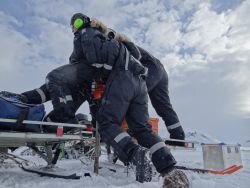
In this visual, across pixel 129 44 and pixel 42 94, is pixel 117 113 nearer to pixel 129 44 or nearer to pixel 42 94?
pixel 129 44

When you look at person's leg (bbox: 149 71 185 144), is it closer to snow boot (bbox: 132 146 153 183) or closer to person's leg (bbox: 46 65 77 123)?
person's leg (bbox: 46 65 77 123)

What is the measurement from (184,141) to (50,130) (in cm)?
210

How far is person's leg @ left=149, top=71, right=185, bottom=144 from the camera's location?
5.10 meters

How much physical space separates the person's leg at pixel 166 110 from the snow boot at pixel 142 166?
2272 millimetres

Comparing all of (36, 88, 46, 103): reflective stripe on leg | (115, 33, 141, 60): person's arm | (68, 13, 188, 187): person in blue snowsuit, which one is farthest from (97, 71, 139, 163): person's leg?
(36, 88, 46, 103): reflective stripe on leg

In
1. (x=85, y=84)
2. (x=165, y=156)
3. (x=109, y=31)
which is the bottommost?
(x=165, y=156)

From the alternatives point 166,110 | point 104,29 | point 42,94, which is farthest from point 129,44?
point 166,110

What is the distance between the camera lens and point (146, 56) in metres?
5.09

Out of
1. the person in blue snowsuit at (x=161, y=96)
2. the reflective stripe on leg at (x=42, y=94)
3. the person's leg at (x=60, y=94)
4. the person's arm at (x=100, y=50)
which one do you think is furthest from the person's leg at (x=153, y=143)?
the person in blue snowsuit at (x=161, y=96)

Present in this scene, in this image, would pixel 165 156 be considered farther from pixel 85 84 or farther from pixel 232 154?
pixel 232 154

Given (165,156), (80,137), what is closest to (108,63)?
(80,137)

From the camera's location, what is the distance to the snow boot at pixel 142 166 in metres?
2.86

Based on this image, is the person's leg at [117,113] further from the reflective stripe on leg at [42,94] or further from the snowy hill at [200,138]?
the snowy hill at [200,138]

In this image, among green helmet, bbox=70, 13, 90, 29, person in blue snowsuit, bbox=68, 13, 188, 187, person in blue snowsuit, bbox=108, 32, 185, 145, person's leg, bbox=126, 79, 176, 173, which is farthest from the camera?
person in blue snowsuit, bbox=108, 32, 185, 145
